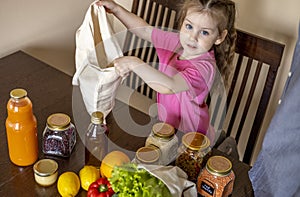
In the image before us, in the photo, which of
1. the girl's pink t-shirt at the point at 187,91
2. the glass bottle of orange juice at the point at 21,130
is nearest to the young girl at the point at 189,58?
the girl's pink t-shirt at the point at 187,91

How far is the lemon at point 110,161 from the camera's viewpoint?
121cm

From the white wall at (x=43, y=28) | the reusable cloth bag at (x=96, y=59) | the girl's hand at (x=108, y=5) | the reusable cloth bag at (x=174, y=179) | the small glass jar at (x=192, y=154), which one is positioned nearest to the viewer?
the reusable cloth bag at (x=174, y=179)

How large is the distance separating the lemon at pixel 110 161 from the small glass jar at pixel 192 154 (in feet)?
0.44

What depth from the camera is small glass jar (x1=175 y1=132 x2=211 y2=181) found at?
123cm

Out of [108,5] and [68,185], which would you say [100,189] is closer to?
[68,185]

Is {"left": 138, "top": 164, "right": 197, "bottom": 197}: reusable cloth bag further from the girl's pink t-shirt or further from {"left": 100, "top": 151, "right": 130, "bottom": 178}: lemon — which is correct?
the girl's pink t-shirt

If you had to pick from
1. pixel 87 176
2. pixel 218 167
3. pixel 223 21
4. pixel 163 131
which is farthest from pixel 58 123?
pixel 223 21

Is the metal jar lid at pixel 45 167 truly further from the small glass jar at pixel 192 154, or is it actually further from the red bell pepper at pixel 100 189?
the small glass jar at pixel 192 154

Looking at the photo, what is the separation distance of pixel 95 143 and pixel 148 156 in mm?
161

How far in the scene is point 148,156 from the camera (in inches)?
47.4

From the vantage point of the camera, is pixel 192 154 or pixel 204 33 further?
pixel 204 33

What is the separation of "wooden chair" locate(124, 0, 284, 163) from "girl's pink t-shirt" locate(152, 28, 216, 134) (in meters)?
0.13

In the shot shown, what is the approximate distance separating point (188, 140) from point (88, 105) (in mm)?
325

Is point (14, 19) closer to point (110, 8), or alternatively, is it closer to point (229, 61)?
point (110, 8)
